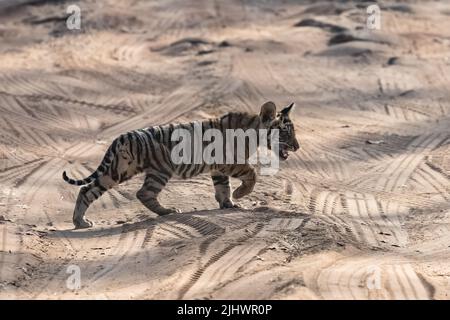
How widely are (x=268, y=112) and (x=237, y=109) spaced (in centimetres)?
608

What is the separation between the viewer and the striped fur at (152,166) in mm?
12242

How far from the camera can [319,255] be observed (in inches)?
424

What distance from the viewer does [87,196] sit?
1230cm

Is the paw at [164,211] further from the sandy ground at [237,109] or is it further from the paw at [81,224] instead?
the paw at [81,224]

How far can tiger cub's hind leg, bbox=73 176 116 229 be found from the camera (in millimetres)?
12273

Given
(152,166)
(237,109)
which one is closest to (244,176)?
(152,166)

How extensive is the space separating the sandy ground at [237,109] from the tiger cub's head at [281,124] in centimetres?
81

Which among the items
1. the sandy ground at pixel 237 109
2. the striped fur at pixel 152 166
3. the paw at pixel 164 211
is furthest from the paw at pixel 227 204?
the paw at pixel 164 211

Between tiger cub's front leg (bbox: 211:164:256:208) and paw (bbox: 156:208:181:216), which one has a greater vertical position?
tiger cub's front leg (bbox: 211:164:256:208)

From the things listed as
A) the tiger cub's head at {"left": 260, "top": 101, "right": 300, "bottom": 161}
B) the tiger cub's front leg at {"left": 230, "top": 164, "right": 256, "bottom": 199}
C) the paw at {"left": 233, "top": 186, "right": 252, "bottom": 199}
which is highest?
the tiger cub's head at {"left": 260, "top": 101, "right": 300, "bottom": 161}

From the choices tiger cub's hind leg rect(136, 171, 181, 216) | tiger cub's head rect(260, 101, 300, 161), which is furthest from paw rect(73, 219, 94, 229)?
tiger cub's head rect(260, 101, 300, 161)

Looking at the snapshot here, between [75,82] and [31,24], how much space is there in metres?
5.05

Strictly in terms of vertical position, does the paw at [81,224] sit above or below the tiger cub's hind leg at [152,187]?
below

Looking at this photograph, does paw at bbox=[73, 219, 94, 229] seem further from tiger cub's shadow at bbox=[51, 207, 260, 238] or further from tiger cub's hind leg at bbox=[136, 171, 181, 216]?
tiger cub's hind leg at bbox=[136, 171, 181, 216]
